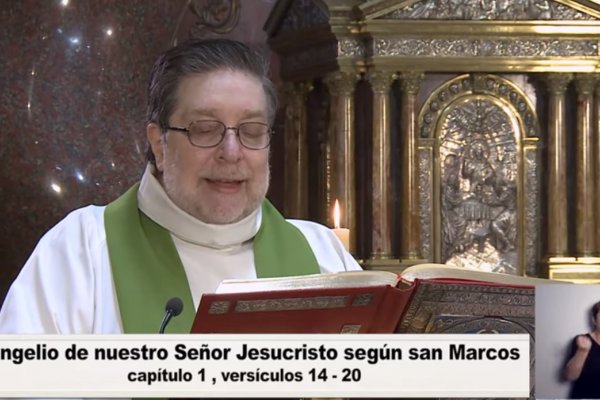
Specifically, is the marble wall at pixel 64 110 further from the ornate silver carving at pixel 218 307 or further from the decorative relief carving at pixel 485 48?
the ornate silver carving at pixel 218 307

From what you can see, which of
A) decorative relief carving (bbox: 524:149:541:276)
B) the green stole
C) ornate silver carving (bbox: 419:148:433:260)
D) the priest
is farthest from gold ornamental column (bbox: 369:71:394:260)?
the priest

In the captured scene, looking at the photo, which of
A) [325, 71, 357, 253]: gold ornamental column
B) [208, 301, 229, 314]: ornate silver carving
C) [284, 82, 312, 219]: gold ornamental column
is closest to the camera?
[208, 301, 229, 314]: ornate silver carving

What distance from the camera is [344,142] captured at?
7035 millimetres

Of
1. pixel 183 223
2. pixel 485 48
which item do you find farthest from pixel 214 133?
pixel 485 48

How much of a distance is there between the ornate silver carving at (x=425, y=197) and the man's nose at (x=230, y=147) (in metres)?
4.51

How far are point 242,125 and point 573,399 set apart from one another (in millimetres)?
989

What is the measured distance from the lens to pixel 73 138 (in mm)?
7215

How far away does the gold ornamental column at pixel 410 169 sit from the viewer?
6.98 m

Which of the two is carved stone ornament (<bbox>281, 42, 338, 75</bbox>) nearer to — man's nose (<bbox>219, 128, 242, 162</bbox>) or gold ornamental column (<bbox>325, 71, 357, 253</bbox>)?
gold ornamental column (<bbox>325, 71, 357, 253</bbox>)

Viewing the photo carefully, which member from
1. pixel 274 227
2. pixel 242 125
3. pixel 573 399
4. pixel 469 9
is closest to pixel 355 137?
pixel 469 9

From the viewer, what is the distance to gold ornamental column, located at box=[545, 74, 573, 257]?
23.4ft

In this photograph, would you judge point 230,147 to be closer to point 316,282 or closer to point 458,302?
point 316,282

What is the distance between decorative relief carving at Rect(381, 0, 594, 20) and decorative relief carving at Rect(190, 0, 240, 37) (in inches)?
47.4

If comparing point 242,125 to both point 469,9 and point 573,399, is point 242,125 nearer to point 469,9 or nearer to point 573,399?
point 573,399
